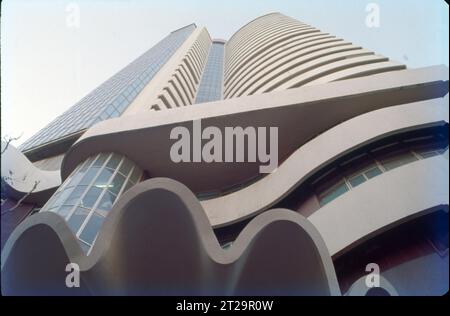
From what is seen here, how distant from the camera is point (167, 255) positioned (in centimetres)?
582

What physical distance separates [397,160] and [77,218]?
9134 mm

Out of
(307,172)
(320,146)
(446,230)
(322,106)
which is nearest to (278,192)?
(307,172)

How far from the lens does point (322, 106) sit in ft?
36.7

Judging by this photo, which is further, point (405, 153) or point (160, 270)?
point (405, 153)

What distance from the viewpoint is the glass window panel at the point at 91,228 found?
868cm

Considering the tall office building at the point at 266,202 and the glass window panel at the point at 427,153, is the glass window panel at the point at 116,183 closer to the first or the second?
the tall office building at the point at 266,202

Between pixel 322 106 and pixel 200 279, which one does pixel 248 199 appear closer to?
pixel 322 106

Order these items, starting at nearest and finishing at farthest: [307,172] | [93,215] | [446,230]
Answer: [446,230] → [93,215] → [307,172]

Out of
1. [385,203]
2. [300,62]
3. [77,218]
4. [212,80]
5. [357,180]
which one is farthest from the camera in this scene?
[212,80]

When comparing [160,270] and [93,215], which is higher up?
[160,270]

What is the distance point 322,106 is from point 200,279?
7614mm

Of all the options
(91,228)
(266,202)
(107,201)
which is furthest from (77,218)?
(266,202)

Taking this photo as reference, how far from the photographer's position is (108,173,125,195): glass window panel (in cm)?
1095

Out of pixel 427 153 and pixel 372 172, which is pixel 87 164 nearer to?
pixel 372 172
